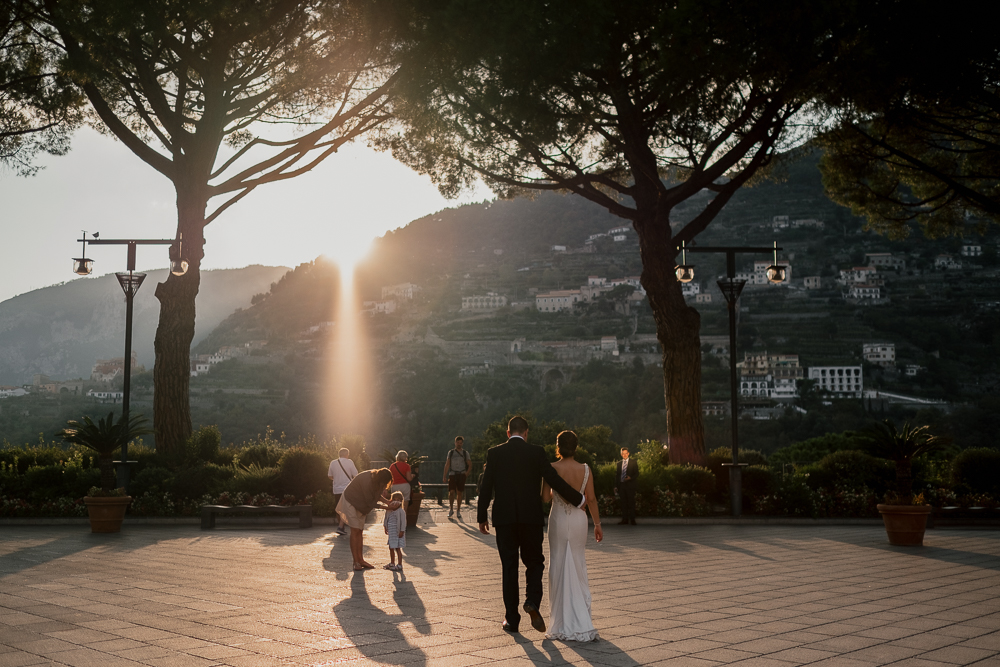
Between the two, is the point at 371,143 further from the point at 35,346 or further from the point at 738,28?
the point at 35,346

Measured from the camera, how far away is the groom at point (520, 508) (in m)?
6.12

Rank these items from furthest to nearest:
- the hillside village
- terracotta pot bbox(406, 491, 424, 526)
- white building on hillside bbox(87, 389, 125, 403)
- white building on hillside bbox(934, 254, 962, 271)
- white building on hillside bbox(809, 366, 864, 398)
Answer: white building on hillside bbox(934, 254, 962, 271) < white building on hillside bbox(87, 389, 125, 403) < the hillside village < white building on hillside bbox(809, 366, 864, 398) < terracotta pot bbox(406, 491, 424, 526)

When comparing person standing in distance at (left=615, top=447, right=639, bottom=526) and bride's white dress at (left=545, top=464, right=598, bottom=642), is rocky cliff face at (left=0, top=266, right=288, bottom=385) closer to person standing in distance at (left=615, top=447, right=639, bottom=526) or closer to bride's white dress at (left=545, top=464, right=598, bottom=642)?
person standing in distance at (left=615, top=447, right=639, bottom=526)

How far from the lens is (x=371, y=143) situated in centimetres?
2267

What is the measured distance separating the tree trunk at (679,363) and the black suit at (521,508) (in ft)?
37.3

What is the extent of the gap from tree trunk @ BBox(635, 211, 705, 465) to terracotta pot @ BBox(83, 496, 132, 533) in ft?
33.5

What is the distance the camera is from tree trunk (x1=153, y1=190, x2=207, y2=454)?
720 inches

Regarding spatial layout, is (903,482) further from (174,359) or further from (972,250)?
(972,250)

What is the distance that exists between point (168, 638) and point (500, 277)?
137 m

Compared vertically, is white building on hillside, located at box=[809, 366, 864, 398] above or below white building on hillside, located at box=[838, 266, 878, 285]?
below

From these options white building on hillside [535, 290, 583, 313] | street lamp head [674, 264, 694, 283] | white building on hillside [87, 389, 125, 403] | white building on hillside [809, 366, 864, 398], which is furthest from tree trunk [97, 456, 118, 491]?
white building on hillside [535, 290, 583, 313]

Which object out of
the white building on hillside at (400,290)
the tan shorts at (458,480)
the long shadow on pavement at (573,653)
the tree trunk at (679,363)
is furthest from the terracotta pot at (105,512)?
the white building on hillside at (400,290)

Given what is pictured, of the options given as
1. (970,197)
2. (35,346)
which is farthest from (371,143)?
(35,346)

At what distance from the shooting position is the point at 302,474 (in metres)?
17.1
